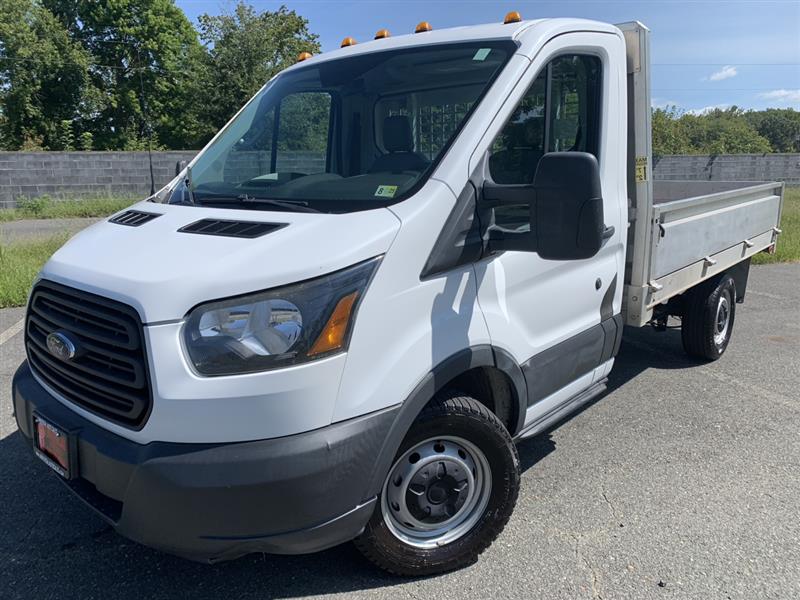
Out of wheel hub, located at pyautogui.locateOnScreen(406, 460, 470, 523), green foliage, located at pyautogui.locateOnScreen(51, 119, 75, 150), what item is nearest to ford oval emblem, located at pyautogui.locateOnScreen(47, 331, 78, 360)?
wheel hub, located at pyautogui.locateOnScreen(406, 460, 470, 523)

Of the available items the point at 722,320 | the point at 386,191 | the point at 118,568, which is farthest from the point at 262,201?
the point at 722,320

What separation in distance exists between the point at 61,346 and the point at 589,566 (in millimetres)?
2328

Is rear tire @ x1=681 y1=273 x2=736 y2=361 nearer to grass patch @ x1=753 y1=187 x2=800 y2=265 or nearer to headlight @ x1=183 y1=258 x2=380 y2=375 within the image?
headlight @ x1=183 y1=258 x2=380 y2=375

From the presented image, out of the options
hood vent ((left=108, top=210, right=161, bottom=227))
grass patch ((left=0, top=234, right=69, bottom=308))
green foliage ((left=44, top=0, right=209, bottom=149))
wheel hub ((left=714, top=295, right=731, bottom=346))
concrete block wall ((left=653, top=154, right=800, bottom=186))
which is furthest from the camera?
green foliage ((left=44, top=0, right=209, bottom=149))

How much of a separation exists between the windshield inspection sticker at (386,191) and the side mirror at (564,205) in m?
0.44

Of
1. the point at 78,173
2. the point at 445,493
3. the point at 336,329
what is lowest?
the point at 445,493

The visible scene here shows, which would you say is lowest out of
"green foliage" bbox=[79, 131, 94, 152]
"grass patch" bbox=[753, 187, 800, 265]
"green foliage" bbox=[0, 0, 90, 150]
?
"grass patch" bbox=[753, 187, 800, 265]

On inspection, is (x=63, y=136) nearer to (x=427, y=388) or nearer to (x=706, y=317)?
(x=706, y=317)

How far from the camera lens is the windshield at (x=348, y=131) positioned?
2.64 meters

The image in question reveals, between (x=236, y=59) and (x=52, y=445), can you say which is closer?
(x=52, y=445)

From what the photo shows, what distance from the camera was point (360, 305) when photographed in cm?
211

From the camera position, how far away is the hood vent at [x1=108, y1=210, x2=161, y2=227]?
274 centimetres

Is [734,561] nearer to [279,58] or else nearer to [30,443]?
[30,443]

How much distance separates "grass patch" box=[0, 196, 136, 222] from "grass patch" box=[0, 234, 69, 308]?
23.1ft
